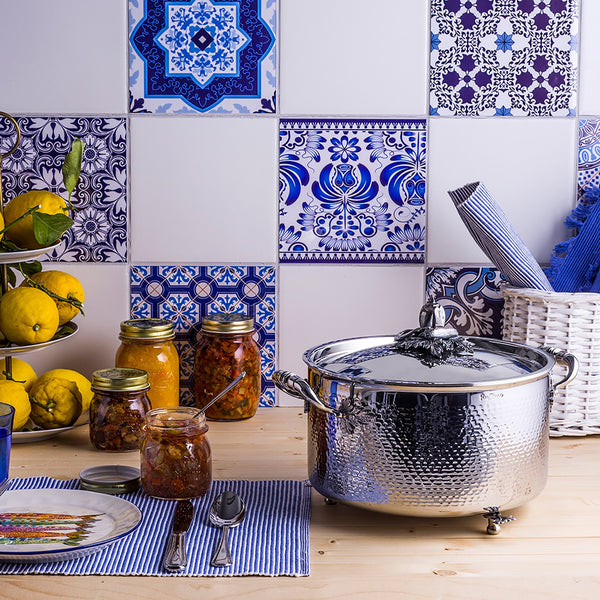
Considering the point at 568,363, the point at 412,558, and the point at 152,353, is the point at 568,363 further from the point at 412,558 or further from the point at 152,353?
the point at 152,353

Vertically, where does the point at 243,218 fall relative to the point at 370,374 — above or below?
above

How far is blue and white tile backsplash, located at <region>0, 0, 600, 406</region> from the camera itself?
1.29m

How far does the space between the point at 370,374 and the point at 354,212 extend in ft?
1.74

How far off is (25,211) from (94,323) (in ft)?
0.87

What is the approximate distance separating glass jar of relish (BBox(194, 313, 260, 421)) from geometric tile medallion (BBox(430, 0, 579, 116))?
0.48 metres

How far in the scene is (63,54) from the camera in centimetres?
129

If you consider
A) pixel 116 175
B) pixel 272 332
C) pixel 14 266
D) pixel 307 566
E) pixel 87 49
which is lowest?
pixel 307 566

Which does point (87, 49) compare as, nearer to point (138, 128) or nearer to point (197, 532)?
point (138, 128)

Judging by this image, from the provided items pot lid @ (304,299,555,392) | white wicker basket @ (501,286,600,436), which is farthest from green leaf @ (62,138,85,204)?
white wicker basket @ (501,286,600,436)

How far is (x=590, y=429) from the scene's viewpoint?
3.87ft

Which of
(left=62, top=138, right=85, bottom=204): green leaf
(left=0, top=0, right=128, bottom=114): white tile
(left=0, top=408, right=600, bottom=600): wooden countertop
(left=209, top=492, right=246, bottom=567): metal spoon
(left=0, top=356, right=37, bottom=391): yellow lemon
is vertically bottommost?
(left=0, top=408, right=600, bottom=600): wooden countertop

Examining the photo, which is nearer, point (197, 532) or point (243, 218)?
point (197, 532)

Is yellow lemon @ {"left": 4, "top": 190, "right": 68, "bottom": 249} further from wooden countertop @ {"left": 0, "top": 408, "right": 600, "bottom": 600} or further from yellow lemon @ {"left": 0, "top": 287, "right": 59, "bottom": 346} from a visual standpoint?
wooden countertop @ {"left": 0, "top": 408, "right": 600, "bottom": 600}

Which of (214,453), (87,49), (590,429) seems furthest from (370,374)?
(87,49)
